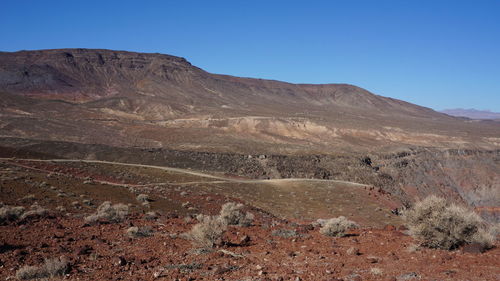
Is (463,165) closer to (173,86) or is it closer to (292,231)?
(292,231)

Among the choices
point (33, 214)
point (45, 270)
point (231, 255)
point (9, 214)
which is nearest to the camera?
point (45, 270)

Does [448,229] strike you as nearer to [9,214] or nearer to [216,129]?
[9,214]

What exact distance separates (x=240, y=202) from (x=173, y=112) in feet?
300

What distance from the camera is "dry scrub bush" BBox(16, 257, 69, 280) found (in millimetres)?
6590

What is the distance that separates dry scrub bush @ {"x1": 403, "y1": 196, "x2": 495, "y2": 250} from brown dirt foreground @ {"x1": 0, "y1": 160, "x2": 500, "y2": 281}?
37cm

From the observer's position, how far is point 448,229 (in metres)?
9.41

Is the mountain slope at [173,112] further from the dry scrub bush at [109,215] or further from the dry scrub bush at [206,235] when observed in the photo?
the dry scrub bush at [206,235]

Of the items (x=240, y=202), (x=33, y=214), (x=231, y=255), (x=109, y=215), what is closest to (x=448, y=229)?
(x=231, y=255)

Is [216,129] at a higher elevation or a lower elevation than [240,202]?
higher

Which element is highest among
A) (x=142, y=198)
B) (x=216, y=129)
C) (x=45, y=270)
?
(x=216, y=129)

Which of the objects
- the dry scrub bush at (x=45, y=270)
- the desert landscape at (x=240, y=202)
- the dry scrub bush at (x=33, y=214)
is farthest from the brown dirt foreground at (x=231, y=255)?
the dry scrub bush at (x=33, y=214)

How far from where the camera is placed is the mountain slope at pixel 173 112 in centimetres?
7631

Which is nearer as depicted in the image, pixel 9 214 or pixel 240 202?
pixel 9 214

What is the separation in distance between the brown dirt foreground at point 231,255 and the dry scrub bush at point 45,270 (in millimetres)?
232
